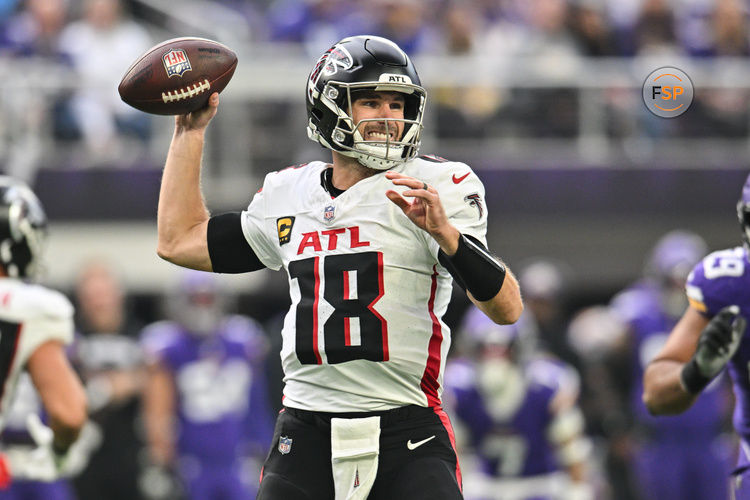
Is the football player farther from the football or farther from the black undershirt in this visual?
the football

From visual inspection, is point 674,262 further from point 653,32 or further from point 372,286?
point 372,286

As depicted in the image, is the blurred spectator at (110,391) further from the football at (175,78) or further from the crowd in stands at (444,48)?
the football at (175,78)

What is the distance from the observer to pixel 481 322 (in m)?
8.44

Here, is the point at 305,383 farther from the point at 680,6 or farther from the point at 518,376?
the point at 680,6

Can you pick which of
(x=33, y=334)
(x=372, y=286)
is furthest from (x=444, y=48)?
(x=372, y=286)

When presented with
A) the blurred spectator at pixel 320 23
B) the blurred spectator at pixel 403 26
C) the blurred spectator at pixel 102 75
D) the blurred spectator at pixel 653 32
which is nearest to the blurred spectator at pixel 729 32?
the blurred spectator at pixel 653 32

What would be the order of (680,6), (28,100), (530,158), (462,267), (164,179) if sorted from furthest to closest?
(680,6) < (530,158) < (28,100) < (164,179) < (462,267)

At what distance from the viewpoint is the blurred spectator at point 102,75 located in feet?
33.8

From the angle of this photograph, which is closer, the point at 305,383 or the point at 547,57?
the point at 305,383

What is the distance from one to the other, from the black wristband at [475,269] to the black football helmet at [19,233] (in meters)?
2.01

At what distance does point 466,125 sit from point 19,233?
229 inches

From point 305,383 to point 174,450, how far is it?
569cm

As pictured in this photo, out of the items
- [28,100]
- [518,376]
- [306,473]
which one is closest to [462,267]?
[306,473]

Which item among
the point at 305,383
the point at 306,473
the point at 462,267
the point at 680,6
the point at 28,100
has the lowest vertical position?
the point at 306,473
